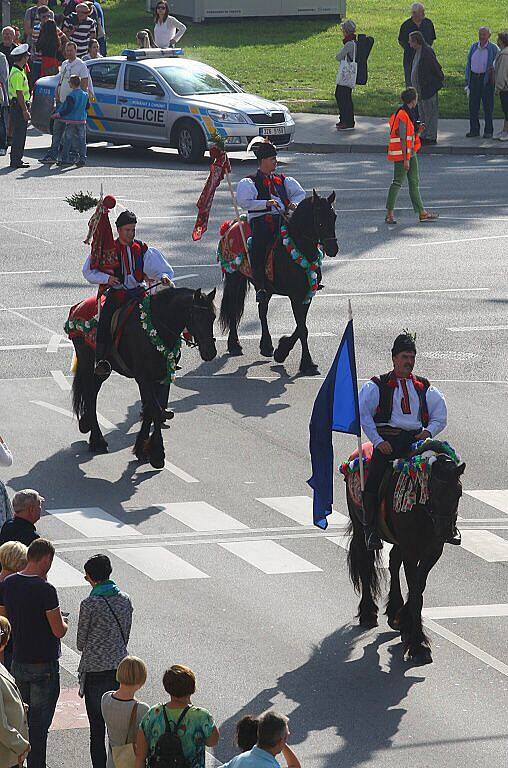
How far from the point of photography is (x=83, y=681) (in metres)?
9.17

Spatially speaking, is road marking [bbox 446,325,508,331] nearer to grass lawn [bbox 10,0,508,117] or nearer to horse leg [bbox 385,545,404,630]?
horse leg [bbox 385,545,404,630]

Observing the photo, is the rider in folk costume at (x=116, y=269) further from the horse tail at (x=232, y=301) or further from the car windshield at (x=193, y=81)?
the car windshield at (x=193, y=81)

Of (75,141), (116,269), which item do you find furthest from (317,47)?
(116,269)

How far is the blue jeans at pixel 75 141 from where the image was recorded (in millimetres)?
31688

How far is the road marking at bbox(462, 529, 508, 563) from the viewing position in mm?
13078

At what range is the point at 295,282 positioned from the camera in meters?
18.7

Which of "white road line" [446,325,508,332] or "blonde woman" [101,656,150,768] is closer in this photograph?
"blonde woman" [101,656,150,768]

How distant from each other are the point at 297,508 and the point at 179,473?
4.93 ft

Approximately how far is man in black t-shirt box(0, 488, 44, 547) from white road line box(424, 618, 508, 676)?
3.22 meters

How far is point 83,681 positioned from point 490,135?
27624 millimetres

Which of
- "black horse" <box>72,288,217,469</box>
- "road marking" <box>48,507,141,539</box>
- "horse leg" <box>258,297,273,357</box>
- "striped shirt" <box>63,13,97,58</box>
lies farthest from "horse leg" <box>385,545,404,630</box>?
"striped shirt" <box>63,13,97,58</box>

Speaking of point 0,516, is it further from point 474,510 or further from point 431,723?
point 474,510

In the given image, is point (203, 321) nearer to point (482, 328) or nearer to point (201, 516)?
point (201, 516)

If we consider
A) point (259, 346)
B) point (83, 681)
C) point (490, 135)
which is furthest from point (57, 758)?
point (490, 135)
